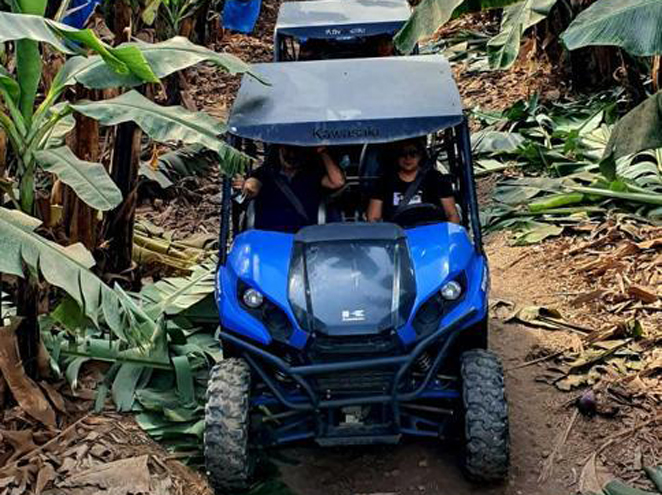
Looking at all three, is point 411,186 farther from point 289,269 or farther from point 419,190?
point 289,269

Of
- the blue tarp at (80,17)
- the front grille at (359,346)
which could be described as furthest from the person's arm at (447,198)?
the blue tarp at (80,17)

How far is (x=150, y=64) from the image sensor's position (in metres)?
4.62

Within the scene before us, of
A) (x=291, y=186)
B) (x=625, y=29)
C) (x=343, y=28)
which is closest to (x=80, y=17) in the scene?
(x=291, y=186)

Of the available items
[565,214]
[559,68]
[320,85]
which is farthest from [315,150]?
[559,68]

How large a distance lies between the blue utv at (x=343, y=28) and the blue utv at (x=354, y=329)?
3658 mm

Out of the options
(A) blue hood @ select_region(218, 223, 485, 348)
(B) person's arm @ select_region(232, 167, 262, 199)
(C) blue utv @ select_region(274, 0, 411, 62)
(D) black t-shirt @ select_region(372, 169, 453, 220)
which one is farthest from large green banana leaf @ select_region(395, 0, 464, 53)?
(C) blue utv @ select_region(274, 0, 411, 62)

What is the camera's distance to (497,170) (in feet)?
31.2

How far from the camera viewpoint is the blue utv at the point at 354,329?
4461mm

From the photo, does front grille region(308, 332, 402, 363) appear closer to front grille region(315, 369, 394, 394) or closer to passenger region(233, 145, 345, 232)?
front grille region(315, 369, 394, 394)

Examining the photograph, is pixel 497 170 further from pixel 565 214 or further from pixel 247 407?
pixel 247 407

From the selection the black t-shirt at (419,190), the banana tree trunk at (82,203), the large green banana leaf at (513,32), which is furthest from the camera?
the large green banana leaf at (513,32)

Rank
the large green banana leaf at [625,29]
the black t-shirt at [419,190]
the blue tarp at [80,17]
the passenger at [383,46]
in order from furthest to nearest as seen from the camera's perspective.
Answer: the passenger at [383,46]
the blue tarp at [80,17]
the black t-shirt at [419,190]
the large green banana leaf at [625,29]

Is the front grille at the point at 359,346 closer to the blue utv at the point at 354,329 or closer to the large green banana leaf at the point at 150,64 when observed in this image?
the blue utv at the point at 354,329

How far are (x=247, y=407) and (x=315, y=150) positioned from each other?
5.66ft
